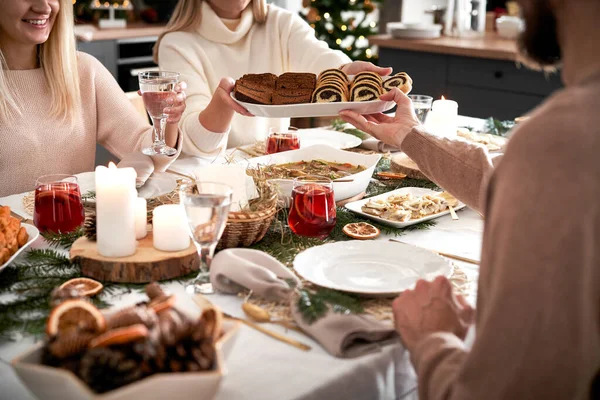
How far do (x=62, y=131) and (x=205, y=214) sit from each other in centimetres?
128

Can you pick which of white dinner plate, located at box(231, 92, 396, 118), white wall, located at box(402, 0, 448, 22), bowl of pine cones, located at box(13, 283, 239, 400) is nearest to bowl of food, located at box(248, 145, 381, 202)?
white dinner plate, located at box(231, 92, 396, 118)

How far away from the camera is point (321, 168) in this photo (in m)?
1.83

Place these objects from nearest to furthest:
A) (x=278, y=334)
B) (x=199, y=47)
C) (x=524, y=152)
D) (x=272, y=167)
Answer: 1. (x=524, y=152)
2. (x=278, y=334)
3. (x=272, y=167)
4. (x=199, y=47)

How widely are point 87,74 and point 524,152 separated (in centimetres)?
184

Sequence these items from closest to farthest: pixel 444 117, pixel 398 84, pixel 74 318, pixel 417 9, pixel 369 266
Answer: pixel 74 318 → pixel 369 266 → pixel 398 84 → pixel 444 117 → pixel 417 9

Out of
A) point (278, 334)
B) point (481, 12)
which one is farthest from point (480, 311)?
point (481, 12)

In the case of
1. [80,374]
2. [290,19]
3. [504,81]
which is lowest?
[504,81]

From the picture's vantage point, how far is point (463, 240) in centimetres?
152

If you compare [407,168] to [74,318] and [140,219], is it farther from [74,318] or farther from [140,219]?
[74,318]

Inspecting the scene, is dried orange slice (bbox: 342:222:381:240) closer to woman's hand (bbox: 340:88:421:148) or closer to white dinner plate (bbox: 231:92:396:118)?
woman's hand (bbox: 340:88:421:148)

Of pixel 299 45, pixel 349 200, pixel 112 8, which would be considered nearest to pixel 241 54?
pixel 299 45

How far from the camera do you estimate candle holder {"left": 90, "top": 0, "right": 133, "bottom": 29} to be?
5.26 metres

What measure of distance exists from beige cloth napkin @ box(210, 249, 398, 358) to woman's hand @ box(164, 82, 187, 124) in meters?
0.68

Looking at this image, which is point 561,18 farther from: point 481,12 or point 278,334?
point 481,12
